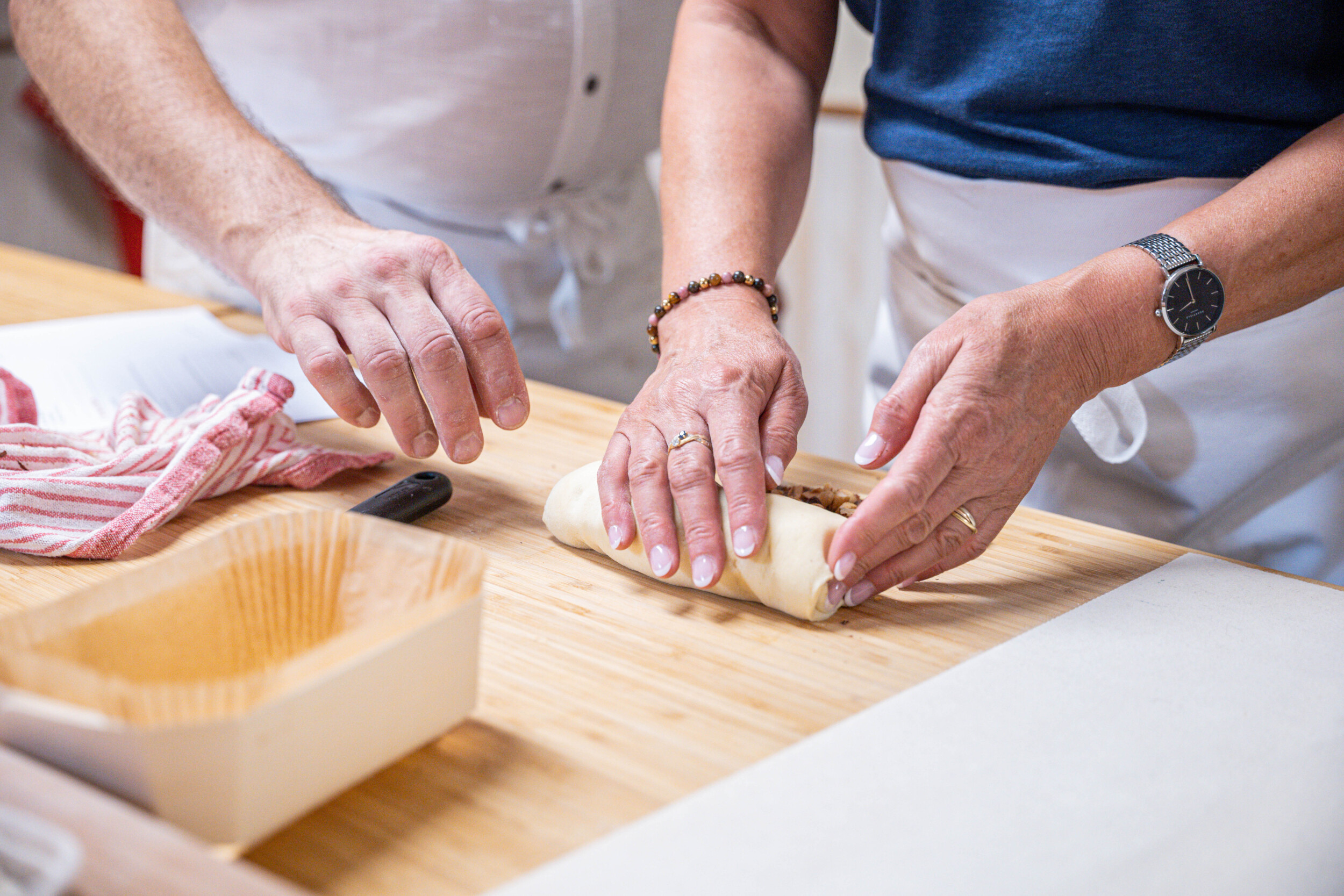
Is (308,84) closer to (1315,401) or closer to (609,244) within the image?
(609,244)

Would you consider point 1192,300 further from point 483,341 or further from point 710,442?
point 483,341

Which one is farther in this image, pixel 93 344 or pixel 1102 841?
pixel 93 344

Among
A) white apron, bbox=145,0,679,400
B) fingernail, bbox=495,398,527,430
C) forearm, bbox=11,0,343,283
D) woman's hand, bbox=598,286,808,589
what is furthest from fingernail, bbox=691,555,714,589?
white apron, bbox=145,0,679,400

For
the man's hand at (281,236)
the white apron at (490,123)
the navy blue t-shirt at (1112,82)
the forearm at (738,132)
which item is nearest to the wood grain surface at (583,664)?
the man's hand at (281,236)

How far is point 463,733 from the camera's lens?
607 millimetres

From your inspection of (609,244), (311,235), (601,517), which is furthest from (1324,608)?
(609,244)

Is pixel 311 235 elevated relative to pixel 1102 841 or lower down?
elevated

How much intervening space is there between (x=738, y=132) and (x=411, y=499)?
1.60 ft

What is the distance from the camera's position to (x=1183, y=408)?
1.04 metres

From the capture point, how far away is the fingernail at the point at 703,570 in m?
0.76

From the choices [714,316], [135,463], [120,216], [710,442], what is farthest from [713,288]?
[120,216]

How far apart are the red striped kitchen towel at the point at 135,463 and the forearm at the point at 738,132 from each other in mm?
368

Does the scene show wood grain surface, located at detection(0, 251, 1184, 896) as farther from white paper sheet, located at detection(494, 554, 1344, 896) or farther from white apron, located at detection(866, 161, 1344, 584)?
white apron, located at detection(866, 161, 1344, 584)

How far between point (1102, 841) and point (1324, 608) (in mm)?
370
